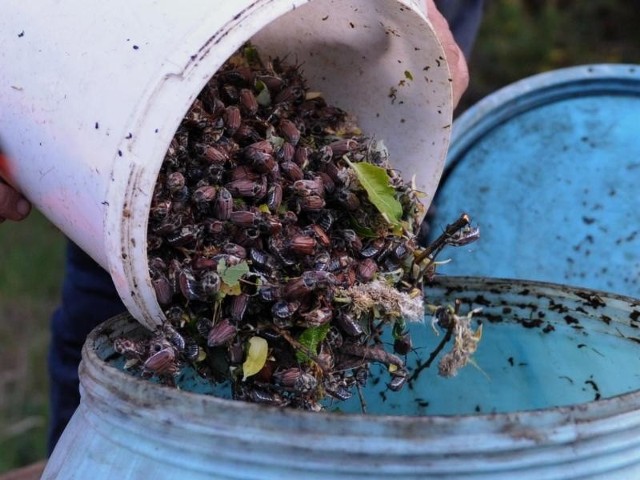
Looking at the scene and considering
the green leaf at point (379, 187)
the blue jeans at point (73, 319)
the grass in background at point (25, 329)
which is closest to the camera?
the green leaf at point (379, 187)

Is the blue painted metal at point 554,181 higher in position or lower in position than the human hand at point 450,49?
lower

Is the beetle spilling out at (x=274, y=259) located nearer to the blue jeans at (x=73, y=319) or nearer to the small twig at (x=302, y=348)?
the small twig at (x=302, y=348)

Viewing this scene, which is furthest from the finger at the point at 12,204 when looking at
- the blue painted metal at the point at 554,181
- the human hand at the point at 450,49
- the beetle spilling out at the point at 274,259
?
the blue painted metal at the point at 554,181

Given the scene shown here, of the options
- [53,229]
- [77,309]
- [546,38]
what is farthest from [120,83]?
[546,38]

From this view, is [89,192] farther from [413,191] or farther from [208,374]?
[413,191]

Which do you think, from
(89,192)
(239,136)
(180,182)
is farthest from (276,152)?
(89,192)

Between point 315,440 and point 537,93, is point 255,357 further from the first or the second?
point 537,93

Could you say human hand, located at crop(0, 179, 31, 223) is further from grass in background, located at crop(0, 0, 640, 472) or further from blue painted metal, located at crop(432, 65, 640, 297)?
grass in background, located at crop(0, 0, 640, 472)
